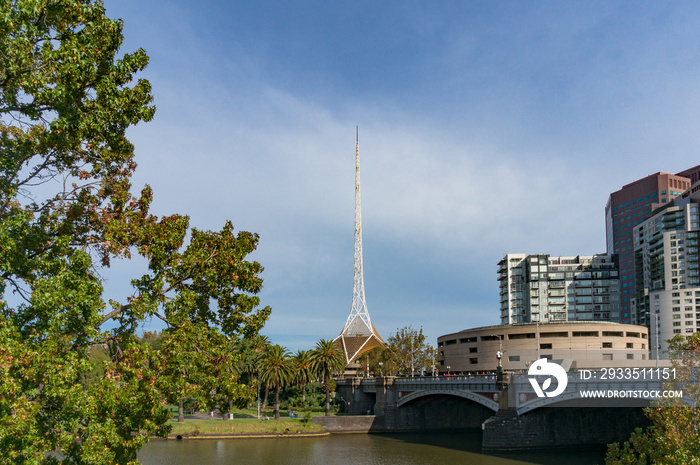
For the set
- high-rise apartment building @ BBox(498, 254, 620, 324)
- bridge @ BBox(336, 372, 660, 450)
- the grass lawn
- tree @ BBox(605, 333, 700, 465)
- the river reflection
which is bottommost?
the river reflection

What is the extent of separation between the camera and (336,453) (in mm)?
64250

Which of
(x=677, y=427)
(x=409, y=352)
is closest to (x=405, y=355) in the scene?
(x=409, y=352)

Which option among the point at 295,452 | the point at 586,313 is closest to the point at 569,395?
the point at 295,452

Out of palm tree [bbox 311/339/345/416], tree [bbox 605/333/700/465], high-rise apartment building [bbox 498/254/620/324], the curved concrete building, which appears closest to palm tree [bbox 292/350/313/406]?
palm tree [bbox 311/339/345/416]

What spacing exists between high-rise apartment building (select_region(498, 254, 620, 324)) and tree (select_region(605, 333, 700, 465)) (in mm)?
165893

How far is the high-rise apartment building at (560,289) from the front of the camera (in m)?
190

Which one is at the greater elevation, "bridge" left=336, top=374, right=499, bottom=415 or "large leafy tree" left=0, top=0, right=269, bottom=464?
"large leafy tree" left=0, top=0, right=269, bottom=464

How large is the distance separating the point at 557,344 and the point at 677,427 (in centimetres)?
8793

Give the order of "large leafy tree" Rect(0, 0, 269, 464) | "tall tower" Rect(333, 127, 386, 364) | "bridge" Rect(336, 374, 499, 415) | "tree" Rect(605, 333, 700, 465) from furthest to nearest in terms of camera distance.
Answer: "tall tower" Rect(333, 127, 386, 364)
"bridge" Rect(336, 374, 499, 415)
"tree" Rect(605, 333, 700, 465)
"large leafy tree" Rect(0, 0, 269, 464)

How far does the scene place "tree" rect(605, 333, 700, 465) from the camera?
24.9m

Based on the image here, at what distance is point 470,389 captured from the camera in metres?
74.8

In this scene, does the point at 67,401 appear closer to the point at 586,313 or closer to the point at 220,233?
the point at 220,233

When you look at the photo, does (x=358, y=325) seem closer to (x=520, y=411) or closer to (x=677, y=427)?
(x=520, y=411)

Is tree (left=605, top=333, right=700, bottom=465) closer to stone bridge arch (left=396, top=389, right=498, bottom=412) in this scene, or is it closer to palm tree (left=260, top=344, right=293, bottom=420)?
stone bridge arch (left=396, top=389, right=498, bottom=412)
